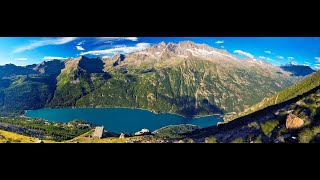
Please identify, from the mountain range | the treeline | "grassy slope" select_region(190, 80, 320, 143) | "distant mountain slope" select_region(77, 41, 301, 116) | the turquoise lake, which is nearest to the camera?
"grassy slope" select_region(190, 80, 320, 143)

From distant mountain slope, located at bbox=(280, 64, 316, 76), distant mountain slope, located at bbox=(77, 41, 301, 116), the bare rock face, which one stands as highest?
the bare rock face

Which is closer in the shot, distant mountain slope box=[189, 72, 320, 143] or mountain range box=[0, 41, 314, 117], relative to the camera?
distant mountain slope box=[189, 72, 320, 143]

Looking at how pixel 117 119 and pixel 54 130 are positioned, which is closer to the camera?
pixel 54 130

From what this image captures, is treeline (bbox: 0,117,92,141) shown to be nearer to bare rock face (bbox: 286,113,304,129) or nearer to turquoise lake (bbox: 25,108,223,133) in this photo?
bare rock face (bbox: 286,113,304,129)

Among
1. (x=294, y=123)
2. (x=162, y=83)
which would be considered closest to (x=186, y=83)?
(x=162, y=83)

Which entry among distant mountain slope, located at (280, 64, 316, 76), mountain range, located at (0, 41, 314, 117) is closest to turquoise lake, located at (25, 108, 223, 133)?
mountain range, located at (0, 41, 314, 117)

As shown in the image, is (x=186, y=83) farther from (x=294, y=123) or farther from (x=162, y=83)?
(x=294, y=123)
